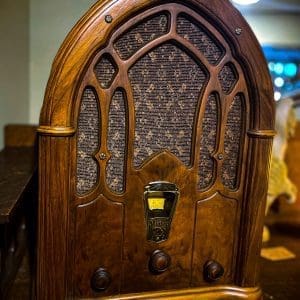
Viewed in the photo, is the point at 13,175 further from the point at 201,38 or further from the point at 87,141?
the point at 201,38

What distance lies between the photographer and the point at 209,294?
0.88 metres

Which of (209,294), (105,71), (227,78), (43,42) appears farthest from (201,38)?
(43,42)

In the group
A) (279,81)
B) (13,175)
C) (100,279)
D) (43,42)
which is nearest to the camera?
(100,279)

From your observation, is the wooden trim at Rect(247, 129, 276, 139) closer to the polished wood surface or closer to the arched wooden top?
the arched wooden top

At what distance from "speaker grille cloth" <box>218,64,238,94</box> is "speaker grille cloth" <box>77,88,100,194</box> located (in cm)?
28

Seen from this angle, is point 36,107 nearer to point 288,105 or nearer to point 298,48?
point 288,105

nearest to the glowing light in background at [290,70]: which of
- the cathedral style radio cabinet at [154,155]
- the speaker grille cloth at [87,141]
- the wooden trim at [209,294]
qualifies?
the cathedral style radio cabinet at [154,155]

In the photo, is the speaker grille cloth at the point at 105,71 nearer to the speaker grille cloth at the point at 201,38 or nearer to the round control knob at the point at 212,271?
the speaker grille cloth at the point at 201,38

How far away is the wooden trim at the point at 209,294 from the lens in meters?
0.86

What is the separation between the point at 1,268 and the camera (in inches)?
35.7

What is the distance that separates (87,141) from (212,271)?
42 cm

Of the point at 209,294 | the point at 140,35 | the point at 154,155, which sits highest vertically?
the point at 140,35

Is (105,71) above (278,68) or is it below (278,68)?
below

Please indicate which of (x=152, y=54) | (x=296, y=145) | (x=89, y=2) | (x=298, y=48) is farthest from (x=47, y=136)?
(x=298, y=48)
